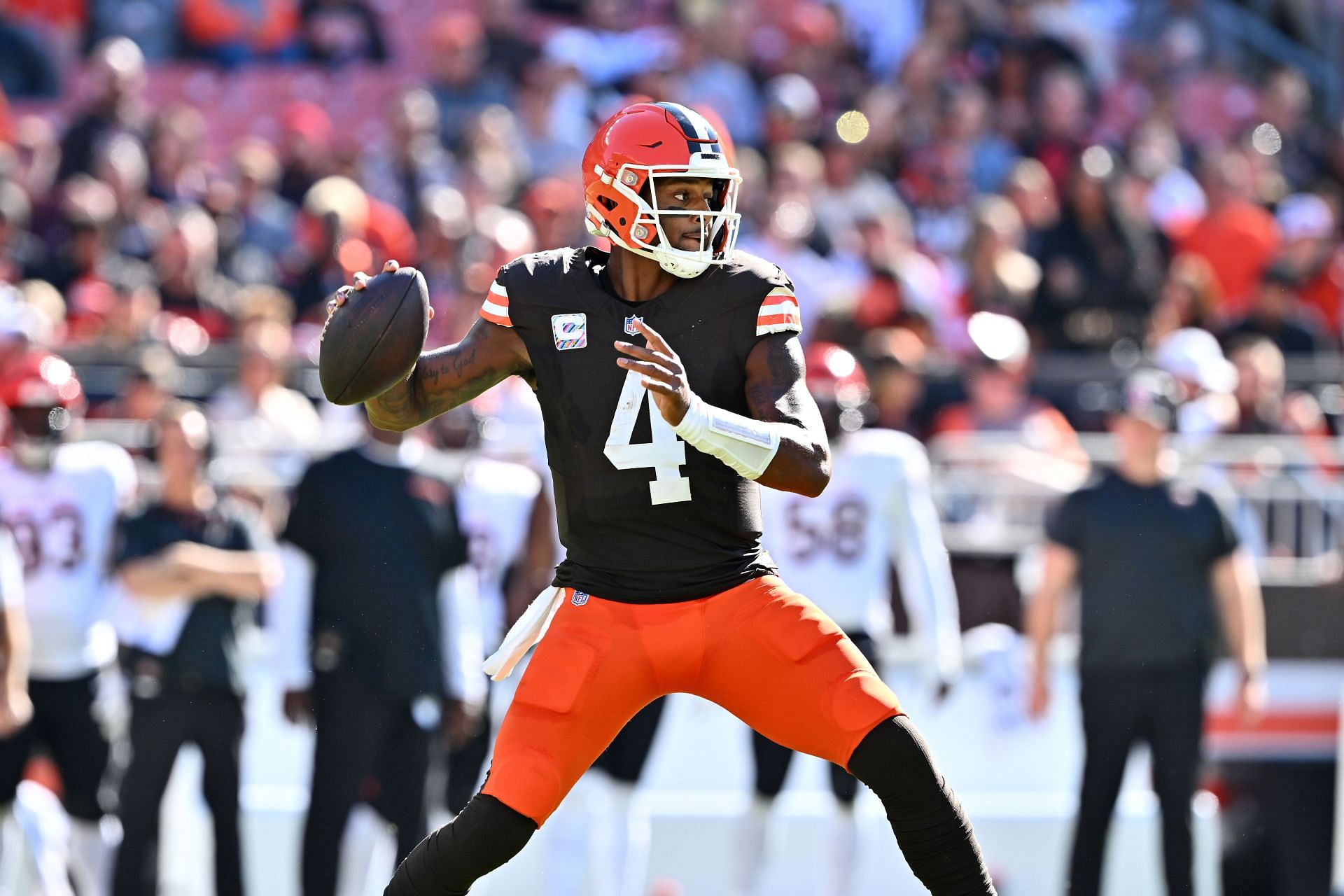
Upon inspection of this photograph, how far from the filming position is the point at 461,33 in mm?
10945

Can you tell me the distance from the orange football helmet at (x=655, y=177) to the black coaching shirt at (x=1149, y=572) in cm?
309

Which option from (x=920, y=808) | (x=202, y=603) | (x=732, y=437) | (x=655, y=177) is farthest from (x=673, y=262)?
(x=202, y=603)

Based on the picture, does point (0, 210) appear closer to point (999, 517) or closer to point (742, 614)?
point (999, 517)

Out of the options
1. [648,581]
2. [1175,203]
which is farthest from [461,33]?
[648,581]

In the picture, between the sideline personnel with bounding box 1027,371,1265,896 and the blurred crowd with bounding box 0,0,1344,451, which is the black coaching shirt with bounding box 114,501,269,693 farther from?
the sideline personnel with bounding box 1027,371,1265,896

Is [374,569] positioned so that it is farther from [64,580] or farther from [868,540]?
[868,540]

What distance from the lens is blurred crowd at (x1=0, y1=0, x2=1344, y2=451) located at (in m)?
8.59

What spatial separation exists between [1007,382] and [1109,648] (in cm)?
156

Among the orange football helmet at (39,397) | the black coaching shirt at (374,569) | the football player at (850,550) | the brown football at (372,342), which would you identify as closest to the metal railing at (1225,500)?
the football player at (850,550)

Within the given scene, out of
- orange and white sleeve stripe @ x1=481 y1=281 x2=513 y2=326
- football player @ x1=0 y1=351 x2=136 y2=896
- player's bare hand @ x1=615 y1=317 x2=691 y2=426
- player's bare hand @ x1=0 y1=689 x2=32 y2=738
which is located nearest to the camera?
player's bare hand @ x1=615 y1=317 x2=691 y2=426

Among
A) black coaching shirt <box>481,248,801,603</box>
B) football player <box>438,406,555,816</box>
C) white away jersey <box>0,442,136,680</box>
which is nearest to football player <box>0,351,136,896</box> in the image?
white away jersey <box>0,442,136,680</box>

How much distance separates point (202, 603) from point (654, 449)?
3.17 meters

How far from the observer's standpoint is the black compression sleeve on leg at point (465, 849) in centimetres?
396

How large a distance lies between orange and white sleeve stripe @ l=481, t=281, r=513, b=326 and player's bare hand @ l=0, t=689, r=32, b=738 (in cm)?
319
